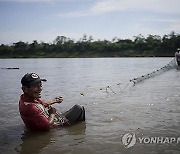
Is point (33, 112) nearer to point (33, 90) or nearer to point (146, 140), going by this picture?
point (33, 90)

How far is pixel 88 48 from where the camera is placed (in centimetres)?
11806

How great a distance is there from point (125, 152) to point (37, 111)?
2160 mm

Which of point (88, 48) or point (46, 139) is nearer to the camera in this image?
point (46, 139)

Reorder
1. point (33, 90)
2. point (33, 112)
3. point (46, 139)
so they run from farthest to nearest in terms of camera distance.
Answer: point (46, 139) → point (33, 90) → point (33, 112)

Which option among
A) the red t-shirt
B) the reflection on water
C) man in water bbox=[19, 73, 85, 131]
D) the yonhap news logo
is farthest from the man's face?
the yonhap news logo

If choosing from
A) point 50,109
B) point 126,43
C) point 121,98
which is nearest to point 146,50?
point 126,43

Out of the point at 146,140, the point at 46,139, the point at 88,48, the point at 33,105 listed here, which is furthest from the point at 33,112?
the point at 88,48

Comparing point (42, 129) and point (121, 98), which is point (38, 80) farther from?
point (121, 98)

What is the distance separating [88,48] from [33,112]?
113 metres

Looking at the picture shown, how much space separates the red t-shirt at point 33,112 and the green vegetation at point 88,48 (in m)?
101

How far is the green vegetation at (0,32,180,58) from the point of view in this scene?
108475mm

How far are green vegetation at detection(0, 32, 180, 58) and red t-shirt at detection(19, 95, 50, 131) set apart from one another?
10106 centimetres

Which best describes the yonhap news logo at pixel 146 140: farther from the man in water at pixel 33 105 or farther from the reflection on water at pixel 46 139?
the man in water at pixel 33 105

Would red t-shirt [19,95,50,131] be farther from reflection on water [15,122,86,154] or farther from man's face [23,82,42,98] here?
reflection on water [15,122,86,154]
